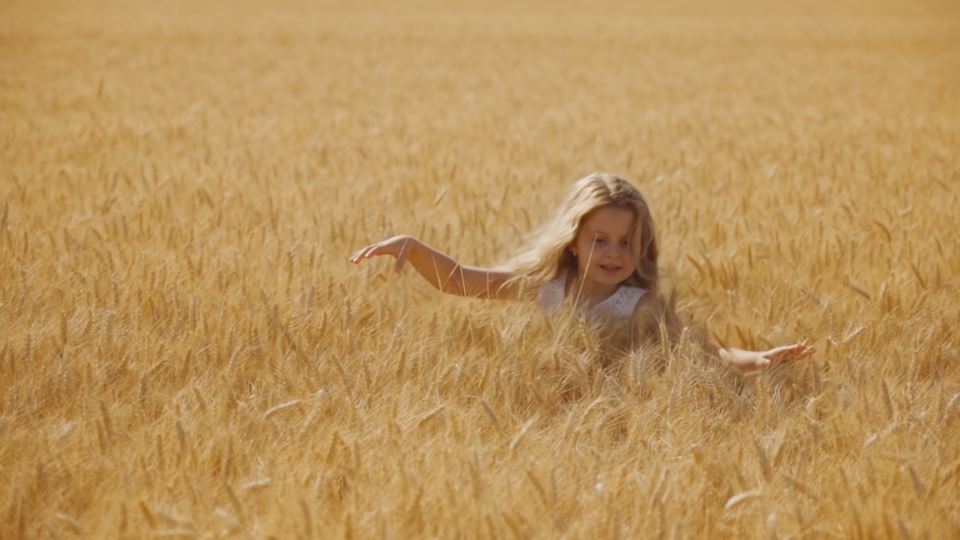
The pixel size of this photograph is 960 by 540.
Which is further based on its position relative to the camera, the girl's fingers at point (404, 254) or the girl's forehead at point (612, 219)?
the girl's forehead at point (612, 219)

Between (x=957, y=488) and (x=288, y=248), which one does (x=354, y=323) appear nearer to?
(x=288, y=248)

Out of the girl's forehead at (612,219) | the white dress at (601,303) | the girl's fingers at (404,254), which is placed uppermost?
the girl's forehead at (612,219)

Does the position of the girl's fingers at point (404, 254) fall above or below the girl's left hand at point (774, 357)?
above

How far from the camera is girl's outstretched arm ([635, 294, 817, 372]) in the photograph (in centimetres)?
212

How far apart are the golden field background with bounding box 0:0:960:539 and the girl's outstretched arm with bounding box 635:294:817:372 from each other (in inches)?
3.0

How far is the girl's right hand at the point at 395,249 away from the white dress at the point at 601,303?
41 cm

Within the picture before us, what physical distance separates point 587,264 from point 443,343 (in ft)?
1.55

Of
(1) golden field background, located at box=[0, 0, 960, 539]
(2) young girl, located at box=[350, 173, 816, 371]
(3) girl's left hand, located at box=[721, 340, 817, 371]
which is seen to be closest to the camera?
(1) golden field background, located at box=[0, 0, 960, 539]

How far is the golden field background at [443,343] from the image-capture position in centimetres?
149

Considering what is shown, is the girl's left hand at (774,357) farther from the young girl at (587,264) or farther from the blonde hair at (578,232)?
the blonde hair at (578,232)

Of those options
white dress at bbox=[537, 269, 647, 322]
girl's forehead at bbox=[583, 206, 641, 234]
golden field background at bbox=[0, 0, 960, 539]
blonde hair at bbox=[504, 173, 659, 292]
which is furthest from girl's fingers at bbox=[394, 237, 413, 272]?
girl's forehead at bbox=[583, 206, 641, 234]

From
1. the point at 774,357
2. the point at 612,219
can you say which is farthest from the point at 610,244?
the point at 774,357

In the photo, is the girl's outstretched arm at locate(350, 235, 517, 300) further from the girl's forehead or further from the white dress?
the girl's forehead

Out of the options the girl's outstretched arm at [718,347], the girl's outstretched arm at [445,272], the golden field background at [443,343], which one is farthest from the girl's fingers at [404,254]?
the girl's outstretched arm at [718,347]
